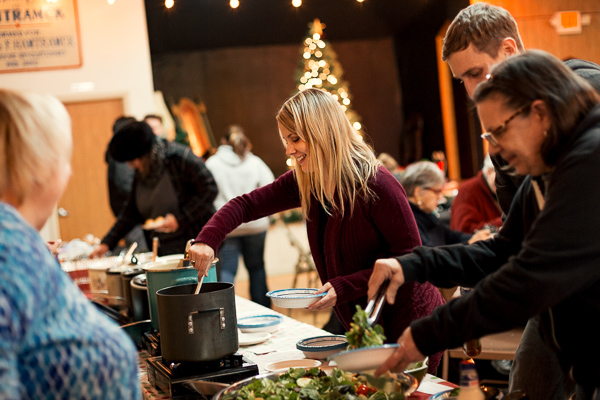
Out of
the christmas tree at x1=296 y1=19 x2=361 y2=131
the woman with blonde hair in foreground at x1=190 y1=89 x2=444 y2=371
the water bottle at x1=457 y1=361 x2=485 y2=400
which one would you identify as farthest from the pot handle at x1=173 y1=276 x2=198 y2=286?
the christmas tree at x1=296 y1=19 x2=361 y2=131

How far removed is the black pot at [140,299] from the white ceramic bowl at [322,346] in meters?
0.69

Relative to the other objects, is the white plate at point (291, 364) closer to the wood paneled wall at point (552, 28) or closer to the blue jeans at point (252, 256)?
the blue jeans at point (252, 256)

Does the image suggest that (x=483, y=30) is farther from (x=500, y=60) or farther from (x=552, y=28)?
(x=552, y=28)

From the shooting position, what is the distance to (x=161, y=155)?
326 centimetres

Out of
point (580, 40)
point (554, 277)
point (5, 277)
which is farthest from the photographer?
point (580, 40)

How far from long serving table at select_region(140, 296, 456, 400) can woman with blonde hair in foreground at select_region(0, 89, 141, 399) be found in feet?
2.05

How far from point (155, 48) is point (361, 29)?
2.92 metres

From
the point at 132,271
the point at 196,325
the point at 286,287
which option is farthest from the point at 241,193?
the point at 196,325

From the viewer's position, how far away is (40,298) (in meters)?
0.83

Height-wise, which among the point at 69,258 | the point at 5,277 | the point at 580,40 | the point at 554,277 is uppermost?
the point at 580,40

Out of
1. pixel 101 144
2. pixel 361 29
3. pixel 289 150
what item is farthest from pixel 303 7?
pixel 289 150

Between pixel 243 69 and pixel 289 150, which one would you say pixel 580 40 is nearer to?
pixel 243 69

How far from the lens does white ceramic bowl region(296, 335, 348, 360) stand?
5.16 feet

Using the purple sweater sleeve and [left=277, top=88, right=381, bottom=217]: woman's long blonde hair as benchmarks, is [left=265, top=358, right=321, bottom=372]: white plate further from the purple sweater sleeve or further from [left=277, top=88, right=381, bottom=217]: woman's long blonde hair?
the purple sweater sleeve
